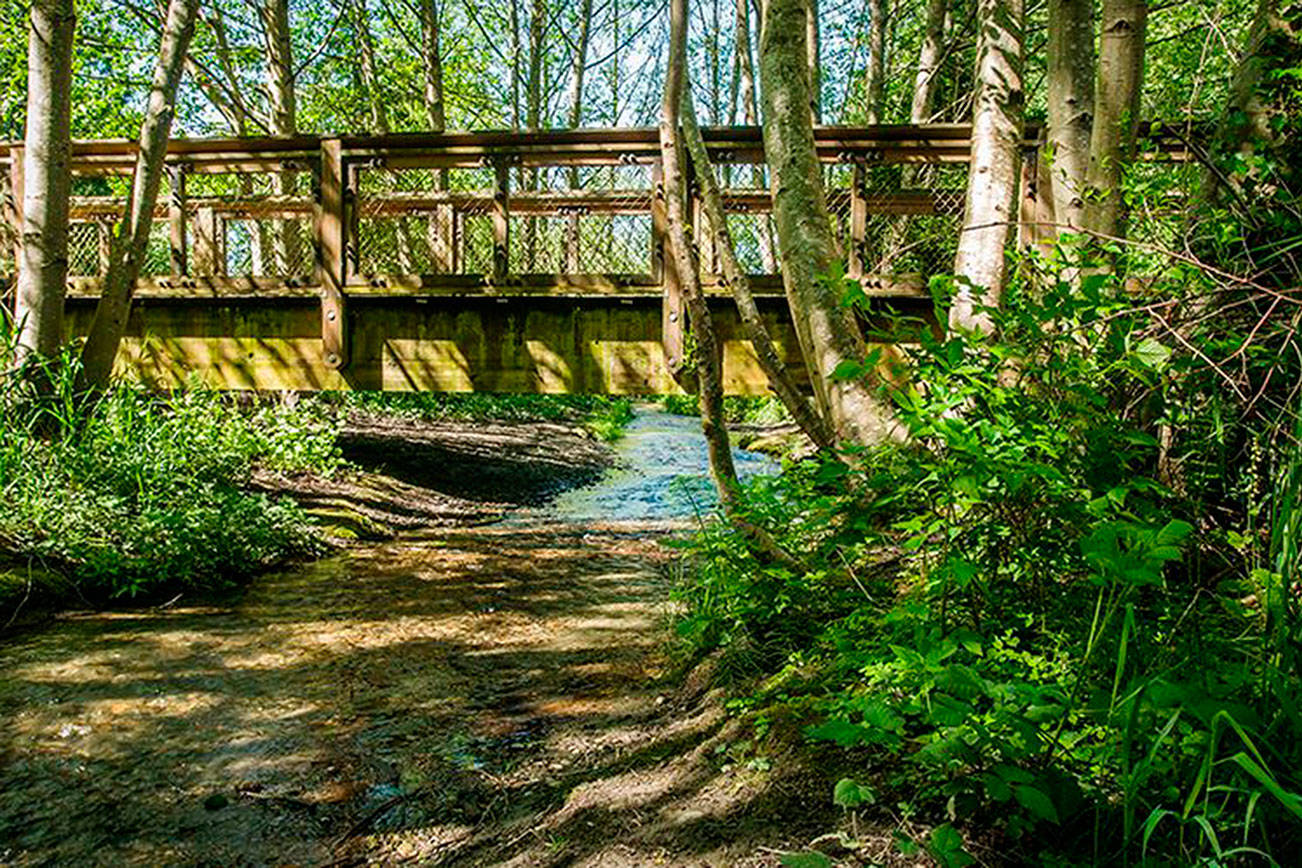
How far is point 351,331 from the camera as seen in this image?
7340 millimetres

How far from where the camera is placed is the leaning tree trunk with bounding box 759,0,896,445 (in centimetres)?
441

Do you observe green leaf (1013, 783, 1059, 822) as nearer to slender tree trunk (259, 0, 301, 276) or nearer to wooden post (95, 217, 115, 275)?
wooden post (95, 217, 115, 275)

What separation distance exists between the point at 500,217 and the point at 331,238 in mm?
1453

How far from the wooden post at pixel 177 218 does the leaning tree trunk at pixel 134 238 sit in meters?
0.23

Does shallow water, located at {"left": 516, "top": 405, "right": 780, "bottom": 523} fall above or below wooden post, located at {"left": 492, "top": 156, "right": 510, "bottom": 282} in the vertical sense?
below

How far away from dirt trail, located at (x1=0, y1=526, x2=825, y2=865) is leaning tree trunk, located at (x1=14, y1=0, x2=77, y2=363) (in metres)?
2.58

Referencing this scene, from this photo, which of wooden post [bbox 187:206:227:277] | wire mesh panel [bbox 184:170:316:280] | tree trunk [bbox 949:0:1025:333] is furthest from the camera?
wire mesh panel [bbox 184:170:316:280]

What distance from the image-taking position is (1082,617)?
243 cm

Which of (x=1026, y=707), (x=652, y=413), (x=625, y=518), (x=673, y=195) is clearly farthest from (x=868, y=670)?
(x=652, y=413)

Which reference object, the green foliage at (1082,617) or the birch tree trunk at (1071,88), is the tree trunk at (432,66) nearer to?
the birch tree trunk at (1071,88)

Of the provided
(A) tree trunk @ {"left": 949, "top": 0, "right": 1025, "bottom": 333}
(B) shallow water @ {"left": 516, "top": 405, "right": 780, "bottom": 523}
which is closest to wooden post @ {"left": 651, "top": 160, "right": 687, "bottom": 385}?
(B) shallow water @ {"left": 516, "top": 405, "right": 780, "bottom": 523}

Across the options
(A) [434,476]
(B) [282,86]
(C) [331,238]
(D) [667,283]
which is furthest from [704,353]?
(B) [282,86]

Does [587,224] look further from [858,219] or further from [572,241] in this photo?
[858,219]

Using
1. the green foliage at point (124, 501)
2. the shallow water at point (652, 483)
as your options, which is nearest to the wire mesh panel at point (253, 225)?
the green foliage at point (124, 501)
